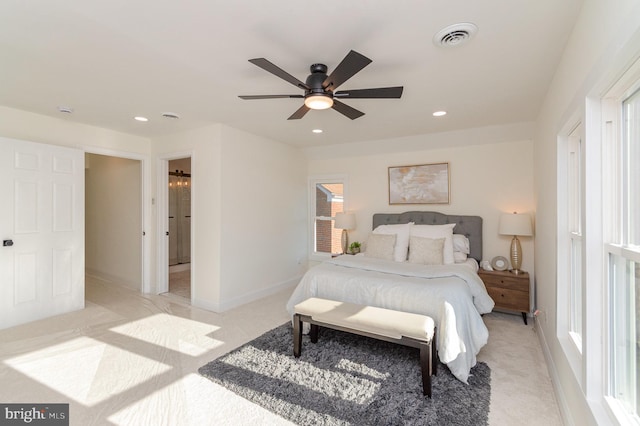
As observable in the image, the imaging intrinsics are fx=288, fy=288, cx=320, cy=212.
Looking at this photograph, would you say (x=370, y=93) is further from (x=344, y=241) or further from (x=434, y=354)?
(x=344, y=241)

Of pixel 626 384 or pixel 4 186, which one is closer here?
pixel 626 384

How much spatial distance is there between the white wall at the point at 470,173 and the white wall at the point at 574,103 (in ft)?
2.77

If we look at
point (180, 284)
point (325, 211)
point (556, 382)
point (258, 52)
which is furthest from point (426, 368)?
point (180, 284)

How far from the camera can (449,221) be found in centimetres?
421

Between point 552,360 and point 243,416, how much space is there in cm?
237

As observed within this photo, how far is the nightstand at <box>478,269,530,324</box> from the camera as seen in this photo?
3367mm

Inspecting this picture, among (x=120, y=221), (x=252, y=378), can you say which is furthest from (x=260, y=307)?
(x=120, y=221)

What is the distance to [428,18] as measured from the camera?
1.68 m

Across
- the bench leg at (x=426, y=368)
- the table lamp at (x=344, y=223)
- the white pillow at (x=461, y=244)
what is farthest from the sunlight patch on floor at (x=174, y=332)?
the white pillow at (x=461, y=244)

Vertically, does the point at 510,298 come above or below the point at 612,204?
below

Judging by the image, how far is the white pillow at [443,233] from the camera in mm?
3553

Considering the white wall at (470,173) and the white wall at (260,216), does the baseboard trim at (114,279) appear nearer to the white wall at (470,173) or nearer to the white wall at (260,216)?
the white wall at (260,216)

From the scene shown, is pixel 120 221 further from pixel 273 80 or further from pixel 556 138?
pixel 556 138

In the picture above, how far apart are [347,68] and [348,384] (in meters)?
2.23
